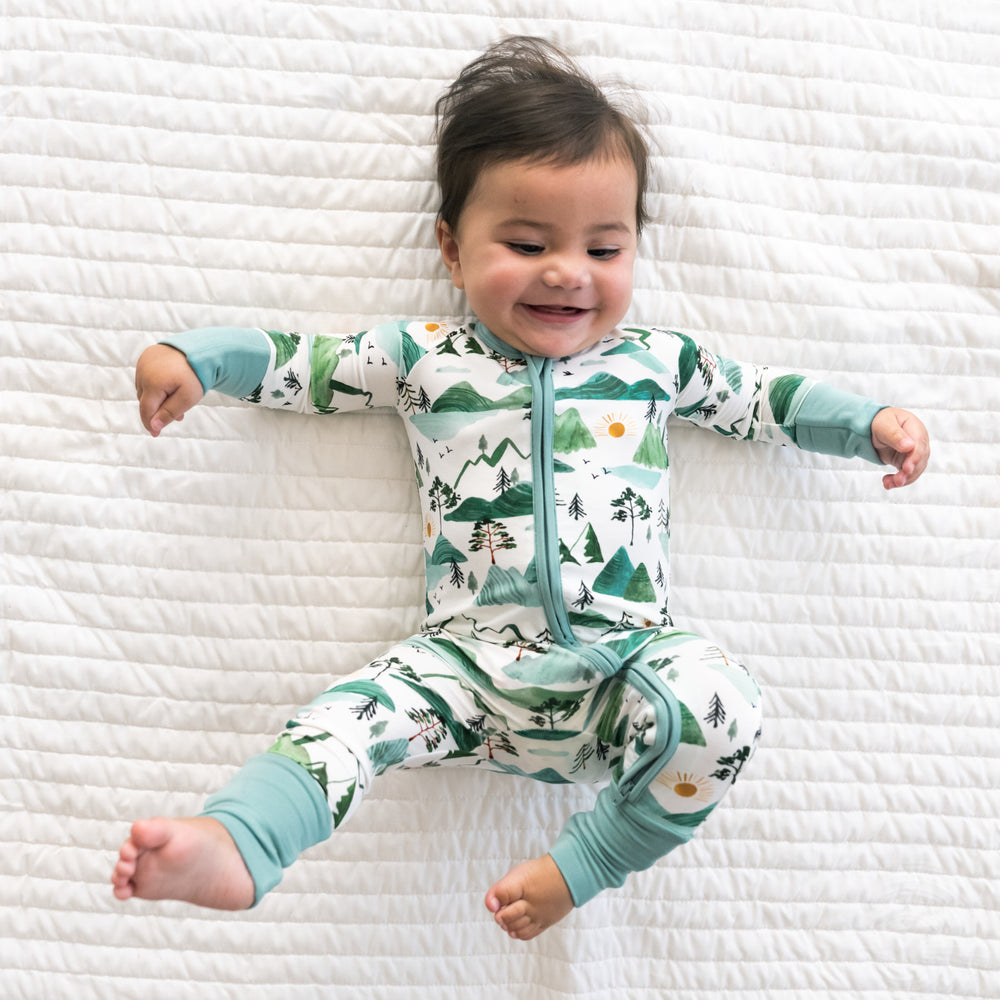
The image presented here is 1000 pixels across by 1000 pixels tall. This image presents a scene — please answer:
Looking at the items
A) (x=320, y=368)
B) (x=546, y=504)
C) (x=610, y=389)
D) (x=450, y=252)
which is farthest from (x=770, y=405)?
(x=320, y=368)

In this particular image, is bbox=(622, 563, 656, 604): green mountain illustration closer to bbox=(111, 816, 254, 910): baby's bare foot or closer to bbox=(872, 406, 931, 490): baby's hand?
bbox=(872, 406, 931, 490): baby's hand

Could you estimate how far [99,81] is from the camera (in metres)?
1.02

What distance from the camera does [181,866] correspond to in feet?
2.23

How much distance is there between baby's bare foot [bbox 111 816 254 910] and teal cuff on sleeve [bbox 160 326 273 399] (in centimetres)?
43

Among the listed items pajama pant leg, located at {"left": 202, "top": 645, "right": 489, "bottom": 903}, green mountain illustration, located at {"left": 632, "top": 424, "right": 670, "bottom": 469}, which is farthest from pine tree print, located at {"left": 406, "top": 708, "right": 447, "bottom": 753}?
green mountain illustration, located at {"left": 632, "top": 424, "right": 670, "bottom": 469}

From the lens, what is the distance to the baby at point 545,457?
2.73 ft

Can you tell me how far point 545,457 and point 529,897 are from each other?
16.5 inches

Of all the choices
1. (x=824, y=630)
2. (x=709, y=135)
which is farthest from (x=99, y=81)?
(x=824, y=630)

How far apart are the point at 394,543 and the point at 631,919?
499 millimetres

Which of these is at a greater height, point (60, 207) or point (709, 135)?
point (709, 135)

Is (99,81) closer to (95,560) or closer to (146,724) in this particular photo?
(95,560)

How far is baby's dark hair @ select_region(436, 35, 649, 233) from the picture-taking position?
91 centimetres

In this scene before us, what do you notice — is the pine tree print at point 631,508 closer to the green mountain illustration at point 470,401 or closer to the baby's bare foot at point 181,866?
the green mountain illustration at point 470,401

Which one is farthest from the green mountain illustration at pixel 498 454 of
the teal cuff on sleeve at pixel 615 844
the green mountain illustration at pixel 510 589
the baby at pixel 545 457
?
the teal cuff on sleeve at pixel 615 844
